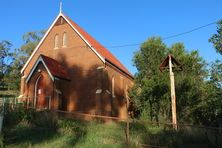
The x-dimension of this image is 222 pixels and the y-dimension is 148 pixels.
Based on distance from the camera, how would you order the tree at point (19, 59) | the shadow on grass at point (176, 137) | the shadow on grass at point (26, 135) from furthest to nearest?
the tree at point (19, 59)
the shadow on grass at point (176, 137)
the shadow on grass at point (26, 135)

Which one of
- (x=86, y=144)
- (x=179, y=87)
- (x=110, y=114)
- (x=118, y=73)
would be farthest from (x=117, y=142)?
(x=118, y=73)

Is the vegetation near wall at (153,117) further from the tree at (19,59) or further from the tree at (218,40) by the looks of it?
the tree at (19,59)

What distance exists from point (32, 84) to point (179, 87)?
14.5 m

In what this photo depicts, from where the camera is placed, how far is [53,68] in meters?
28.5

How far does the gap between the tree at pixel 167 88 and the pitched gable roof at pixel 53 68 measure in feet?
27.9

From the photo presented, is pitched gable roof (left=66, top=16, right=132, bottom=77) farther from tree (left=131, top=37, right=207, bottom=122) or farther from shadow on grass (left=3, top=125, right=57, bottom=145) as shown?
shadow on grass (left=3, top=125, right=57, bottom=145)

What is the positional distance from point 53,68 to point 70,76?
2776 millimetres

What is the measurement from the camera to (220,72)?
29.1 meters

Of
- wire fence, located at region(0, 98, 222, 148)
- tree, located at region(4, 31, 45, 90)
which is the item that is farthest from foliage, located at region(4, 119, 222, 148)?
tree, located at region(4, 31, 45, 90)

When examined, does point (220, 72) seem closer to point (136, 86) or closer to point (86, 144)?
point (136, 86)

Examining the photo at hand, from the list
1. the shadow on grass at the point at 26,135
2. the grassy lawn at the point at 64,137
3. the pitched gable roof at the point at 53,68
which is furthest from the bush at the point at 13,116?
the pitched gable roof at the point at 53,68

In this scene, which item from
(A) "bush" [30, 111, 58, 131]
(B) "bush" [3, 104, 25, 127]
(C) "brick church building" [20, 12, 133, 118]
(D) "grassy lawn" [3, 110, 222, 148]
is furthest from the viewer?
(C) "brick church building" [20, 12, 133, 118]

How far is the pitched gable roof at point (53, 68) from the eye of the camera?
2754 centimetres

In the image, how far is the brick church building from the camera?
91.3 feet
